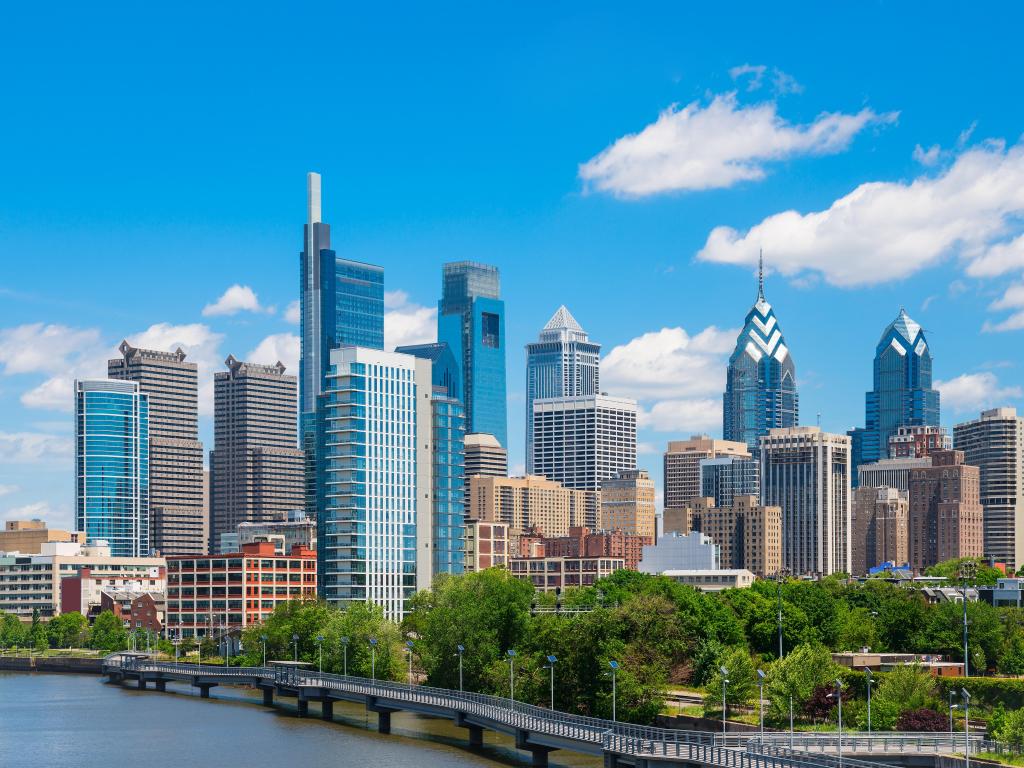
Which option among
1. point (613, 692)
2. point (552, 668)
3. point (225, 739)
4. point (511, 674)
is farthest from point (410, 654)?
point (613, 692)

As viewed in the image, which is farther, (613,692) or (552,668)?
(552,668)

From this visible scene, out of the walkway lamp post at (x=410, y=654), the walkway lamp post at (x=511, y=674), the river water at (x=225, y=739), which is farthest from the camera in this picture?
the walkway lamp post at (x=410, y=654)

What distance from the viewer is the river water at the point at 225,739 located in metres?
121

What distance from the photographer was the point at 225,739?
135875 millimetres

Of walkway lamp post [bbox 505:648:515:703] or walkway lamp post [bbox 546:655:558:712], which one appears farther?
walkway lamp post [bbox 505:648:515:703]

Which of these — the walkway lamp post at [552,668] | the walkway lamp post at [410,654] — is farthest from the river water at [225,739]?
the walkway lamp post at [410,654]

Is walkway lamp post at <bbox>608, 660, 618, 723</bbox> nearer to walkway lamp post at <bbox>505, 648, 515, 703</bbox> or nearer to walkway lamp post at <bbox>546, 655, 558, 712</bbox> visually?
walkway lamp post at <bbox>546, 655, 558, 712</bbox>

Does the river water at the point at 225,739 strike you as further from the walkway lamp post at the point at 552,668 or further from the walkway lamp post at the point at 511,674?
the walkway lamp post at the point at 552,668

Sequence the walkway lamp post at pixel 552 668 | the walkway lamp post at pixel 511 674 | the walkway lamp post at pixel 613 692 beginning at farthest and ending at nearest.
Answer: the walkway lamp post at pixel 511 674
the walkway lamp post at pixel 552 668
the walkway lamp post at pixel 613 692

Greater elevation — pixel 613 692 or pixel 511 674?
pixel 613 692

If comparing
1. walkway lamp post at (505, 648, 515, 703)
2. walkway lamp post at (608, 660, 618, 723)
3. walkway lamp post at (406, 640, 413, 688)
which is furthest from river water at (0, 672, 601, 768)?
walkway lamp post at (406, 640, 413, 688)

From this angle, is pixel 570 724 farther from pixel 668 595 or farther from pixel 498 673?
pixel 668 595

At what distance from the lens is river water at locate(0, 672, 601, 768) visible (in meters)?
121

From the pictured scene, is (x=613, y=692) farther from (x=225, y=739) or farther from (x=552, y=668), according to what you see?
(x=225, y=739)
